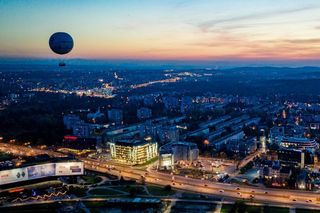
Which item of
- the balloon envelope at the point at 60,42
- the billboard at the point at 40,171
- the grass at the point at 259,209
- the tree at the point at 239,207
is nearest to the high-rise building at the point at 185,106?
the billboard at the point at 40,171

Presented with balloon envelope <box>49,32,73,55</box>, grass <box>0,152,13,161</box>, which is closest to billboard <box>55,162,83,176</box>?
balloon envelope <box>49,32,73,55</box>

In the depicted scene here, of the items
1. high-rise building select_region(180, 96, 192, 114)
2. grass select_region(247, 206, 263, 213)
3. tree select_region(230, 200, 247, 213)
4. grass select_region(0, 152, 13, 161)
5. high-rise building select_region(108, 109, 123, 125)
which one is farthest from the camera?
high-rise building select_region(180, 96, 192, 114)

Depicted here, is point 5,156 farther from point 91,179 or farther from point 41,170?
point 91,179

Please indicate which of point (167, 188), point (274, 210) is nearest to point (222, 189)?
point (167, 188)

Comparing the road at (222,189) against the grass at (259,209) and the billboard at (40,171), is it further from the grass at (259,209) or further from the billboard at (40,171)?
the billboard at (40,171)

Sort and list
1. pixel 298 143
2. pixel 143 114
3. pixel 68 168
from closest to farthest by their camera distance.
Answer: pixel 68 168 < pixel 298 143 < pixel 143 114

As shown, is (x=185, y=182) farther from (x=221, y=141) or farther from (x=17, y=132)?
(x=17, y=132)

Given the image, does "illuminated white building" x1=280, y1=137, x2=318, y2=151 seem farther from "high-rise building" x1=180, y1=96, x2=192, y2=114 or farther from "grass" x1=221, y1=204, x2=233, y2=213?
"high-rise building" x1=180, y1=96, x2=192, y2=114
